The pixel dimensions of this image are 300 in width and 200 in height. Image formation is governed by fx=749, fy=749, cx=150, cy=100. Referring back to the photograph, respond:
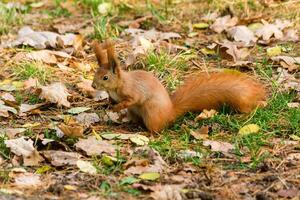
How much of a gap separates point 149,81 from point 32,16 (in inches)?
102

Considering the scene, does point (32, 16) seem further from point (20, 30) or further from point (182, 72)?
point (182, 72)

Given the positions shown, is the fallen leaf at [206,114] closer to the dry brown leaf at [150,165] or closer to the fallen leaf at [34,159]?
the dry brown leaf at [150,165]

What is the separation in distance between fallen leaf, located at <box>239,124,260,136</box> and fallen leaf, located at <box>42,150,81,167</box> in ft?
2.79

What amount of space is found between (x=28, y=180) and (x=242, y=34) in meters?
2.62

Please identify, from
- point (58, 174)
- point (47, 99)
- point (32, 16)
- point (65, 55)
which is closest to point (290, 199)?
point (58, 174)

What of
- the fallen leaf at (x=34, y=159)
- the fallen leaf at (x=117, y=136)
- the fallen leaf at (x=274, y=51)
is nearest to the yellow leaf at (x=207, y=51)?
the fallen leaf at (x=274, y=51)

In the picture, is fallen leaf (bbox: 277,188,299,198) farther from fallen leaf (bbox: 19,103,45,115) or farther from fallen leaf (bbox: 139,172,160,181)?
fallen leaf (bbox: 19,103,45,115)

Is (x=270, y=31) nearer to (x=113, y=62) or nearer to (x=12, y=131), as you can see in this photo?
(x=113, y=62)

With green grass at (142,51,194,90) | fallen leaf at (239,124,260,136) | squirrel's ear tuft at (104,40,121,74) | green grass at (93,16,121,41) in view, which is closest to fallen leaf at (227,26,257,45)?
green grass at (142,51,194,90)

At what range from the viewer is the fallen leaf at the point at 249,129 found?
12.5 ft

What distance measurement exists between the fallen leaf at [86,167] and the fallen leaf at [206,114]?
78 centimetres

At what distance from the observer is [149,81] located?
3.92 m

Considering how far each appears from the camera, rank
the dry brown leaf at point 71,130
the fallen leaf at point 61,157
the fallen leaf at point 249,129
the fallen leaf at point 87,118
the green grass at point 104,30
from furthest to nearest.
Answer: the green grass at point 104,30 < the fallen leaf at point 87,118 < the fallen leaf at point 249,129 < the dry brown leaf at point 71,130 < the fallen leaf at point 61,157

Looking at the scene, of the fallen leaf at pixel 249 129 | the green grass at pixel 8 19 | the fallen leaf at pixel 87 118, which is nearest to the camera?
the fallen leaf at pixel 249 129
